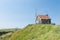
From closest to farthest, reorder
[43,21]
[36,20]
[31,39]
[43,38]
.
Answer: [43,38] → [31,39] → [43,21] → [36,20]

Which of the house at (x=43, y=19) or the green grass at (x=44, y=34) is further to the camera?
the house at (x=43, y=19)

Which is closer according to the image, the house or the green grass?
the green grass

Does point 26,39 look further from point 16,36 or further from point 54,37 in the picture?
point 54,37

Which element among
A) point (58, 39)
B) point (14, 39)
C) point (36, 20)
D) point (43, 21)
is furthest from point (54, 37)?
point (36, 20)

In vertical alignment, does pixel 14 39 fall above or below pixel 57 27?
below

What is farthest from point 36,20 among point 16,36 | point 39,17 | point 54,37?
point 54,37

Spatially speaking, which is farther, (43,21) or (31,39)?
(43,21)

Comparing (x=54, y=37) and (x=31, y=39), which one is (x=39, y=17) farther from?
(x=54, y=37)

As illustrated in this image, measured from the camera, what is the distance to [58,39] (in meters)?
31.9

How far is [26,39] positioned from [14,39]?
548 cm

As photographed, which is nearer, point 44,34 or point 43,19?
point 44,34

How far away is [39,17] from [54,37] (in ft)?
180

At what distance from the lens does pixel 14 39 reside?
4581 centimetres

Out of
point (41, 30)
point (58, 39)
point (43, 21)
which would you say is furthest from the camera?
point (43, 21)
